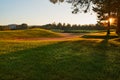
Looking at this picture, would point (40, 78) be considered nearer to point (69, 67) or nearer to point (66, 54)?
point (69, 67)

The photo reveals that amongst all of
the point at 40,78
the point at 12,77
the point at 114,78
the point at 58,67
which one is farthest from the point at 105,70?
the point at 12,77

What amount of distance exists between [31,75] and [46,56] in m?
4.95

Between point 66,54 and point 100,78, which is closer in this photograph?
point 100,78

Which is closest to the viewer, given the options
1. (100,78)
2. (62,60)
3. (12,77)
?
(12,77)

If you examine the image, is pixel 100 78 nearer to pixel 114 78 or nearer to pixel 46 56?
pixel 114 78

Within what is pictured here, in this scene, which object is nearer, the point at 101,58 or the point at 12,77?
the point at 12,77

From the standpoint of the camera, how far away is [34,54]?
63.4 feet

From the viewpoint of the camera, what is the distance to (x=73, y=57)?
19.1 m

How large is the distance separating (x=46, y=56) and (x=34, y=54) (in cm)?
106

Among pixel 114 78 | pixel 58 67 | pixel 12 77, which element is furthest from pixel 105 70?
pixel 12 77

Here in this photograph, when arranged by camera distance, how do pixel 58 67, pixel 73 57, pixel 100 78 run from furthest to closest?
pixel 73 57 → pixel 58 67 → pixel 100 78

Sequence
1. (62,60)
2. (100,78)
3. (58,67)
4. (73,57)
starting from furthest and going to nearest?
(73,57) → (62,60) → (58,67) → (100,78)

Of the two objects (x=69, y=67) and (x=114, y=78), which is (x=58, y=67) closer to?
(x=69, y=67)

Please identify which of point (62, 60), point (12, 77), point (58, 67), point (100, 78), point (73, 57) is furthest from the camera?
point (73, 57)
